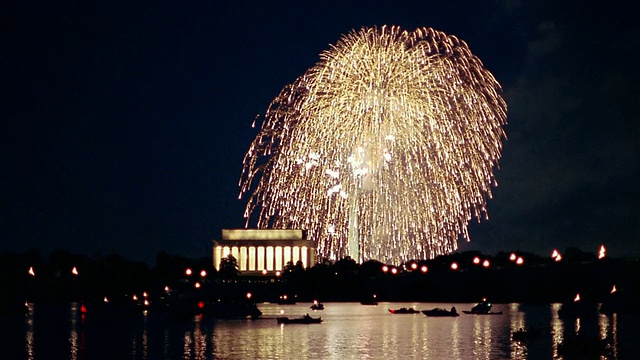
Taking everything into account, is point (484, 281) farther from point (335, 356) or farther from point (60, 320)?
point (335, 356)

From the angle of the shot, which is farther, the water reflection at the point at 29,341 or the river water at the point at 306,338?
the water reflection at the point at 29,341

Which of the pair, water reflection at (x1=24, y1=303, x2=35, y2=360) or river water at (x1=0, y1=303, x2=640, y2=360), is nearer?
river water at (x1=0, y1=303, x2=640, y2=360)

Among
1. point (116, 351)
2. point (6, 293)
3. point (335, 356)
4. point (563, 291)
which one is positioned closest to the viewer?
point (335, 356)

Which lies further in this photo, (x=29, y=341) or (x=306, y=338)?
(x=306, y=338)

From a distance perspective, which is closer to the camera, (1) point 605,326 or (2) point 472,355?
(2) point 472,355

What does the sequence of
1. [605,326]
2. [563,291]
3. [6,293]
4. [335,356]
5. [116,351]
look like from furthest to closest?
1. [563,291]
2. [6,293]
3. [605,326]
4. [116,351]
5. [335,356]

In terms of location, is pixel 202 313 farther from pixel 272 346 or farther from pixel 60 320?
pixel 272 346

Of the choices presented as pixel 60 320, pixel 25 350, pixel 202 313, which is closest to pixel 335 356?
pixel 25 350
